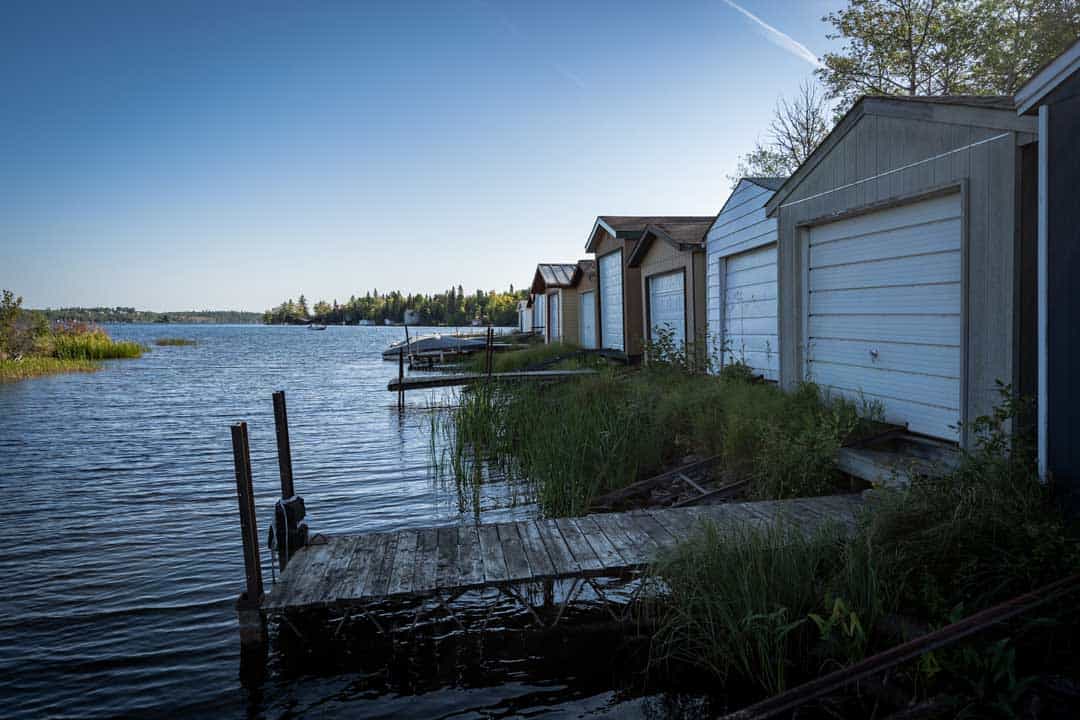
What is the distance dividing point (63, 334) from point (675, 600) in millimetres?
43429

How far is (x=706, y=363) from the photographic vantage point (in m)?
13.3

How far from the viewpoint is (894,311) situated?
7.06 meters

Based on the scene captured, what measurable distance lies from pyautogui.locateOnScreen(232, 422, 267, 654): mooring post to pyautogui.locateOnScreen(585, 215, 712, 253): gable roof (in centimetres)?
1489

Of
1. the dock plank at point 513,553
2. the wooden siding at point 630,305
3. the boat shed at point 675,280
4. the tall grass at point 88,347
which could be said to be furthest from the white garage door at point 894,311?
the tall grass at point 88,347

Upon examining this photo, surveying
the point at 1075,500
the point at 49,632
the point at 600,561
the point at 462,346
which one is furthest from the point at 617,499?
A: the point at 462,346

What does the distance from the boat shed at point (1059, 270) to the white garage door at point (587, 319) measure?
63.6 feet

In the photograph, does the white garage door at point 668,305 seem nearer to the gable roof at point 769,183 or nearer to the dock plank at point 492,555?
the gable roof at point 769,183

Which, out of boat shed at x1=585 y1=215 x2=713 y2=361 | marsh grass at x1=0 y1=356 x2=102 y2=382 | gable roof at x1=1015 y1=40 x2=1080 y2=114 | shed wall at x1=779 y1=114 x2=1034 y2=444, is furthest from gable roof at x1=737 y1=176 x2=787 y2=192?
marsh grass at x1=0 y1=356 x2=102 y2=382

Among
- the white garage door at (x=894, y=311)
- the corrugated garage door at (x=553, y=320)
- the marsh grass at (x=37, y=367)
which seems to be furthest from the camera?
the corrugated garage door at (x=553, y=320)

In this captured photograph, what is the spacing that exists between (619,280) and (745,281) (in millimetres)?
8842

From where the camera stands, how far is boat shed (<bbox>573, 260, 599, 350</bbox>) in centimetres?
2395

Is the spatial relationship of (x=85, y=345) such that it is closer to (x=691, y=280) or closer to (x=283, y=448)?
(x=691, y=280)

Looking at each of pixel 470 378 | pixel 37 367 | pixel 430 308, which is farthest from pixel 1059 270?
pixel 430 308

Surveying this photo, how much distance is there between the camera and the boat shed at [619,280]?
19547mm
